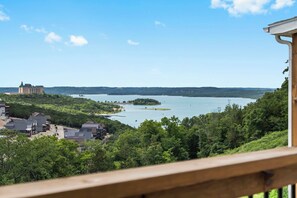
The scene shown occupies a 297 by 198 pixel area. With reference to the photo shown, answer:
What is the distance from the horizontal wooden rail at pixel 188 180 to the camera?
55cm

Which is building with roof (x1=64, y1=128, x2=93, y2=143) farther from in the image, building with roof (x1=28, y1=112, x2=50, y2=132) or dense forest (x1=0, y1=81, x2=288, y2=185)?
building with roof (x1=28, y1=112, x2=50, y2=132)

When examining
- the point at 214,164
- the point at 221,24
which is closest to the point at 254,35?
the point at 221,24

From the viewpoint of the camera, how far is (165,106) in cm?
1427

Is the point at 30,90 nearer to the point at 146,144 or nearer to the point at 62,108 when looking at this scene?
the point at 62,108

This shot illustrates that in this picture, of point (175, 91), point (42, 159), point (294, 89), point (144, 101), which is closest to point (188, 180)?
point (294, 89)

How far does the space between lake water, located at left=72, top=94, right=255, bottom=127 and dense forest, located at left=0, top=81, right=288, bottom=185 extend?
0.33 m

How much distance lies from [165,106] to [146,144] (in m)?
2.19

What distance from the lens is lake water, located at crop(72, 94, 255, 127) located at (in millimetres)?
13805

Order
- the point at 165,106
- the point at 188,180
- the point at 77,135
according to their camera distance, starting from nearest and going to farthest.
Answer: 1. the point at 188,180
2. the point at 165,106
3. the point at 77,135

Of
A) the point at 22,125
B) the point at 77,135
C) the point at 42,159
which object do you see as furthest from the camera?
the point at 77,135

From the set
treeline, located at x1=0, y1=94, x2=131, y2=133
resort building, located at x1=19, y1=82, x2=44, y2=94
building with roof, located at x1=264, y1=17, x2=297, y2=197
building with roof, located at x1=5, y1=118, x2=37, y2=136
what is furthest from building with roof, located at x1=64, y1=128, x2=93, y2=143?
building with roof, located at x1=264, y1=17, x2=297, y2=197

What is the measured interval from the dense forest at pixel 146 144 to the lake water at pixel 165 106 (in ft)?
1.07

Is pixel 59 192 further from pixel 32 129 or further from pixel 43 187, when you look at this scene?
pixel 32 129

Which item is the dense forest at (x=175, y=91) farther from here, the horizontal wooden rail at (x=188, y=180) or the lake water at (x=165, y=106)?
the horizontal wooden rail at (x=188, y=180)
